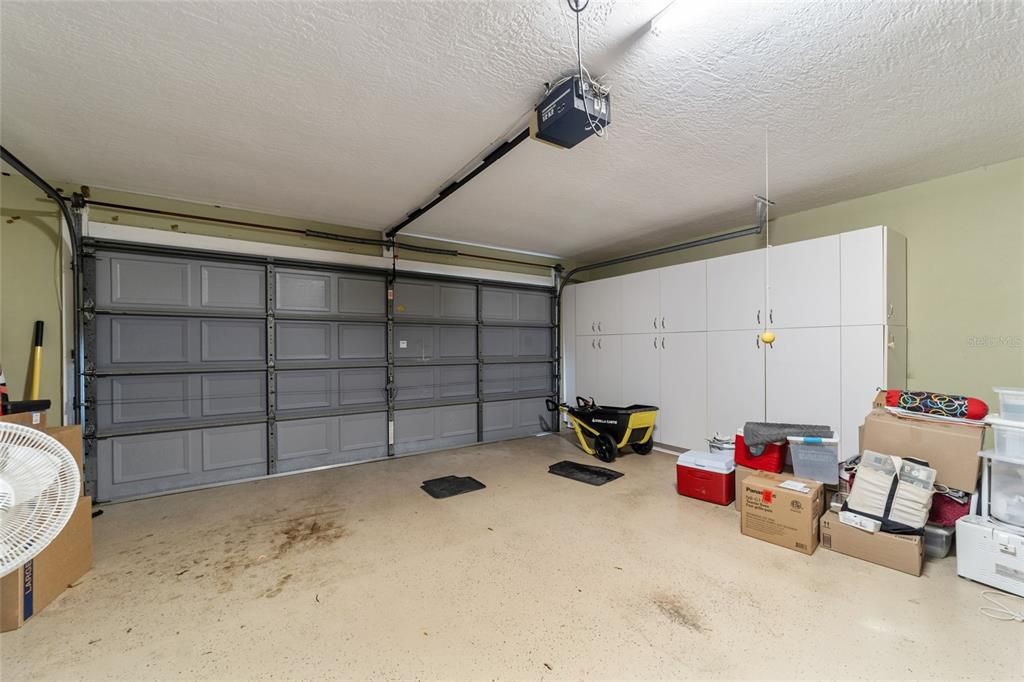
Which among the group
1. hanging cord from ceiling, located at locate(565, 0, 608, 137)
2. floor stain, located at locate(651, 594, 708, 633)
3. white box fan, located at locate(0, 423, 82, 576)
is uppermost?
hanging cord from ceiling, located at locate(565, 0, 608, 137)

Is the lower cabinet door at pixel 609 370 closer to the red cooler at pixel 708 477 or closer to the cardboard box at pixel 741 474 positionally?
the red cooler at pixel 708 477

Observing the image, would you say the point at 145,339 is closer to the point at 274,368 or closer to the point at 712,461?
the point at 274,368

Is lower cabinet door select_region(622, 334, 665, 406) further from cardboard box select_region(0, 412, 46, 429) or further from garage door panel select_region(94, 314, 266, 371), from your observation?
cardboard box select_region(0, 412, 46, 429)

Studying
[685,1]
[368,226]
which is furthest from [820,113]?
[368,226]

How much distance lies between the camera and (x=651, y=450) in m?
4.55

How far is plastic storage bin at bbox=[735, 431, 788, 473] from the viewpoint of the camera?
286 centimetres

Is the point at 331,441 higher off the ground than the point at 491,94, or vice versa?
the point at 491,94

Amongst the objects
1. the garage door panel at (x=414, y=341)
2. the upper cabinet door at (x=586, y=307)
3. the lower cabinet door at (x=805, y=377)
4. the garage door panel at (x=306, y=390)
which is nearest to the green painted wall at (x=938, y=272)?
the lower cabinet door at (x=805, y=377)

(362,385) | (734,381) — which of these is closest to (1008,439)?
(734,381)

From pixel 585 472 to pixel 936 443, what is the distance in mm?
2448

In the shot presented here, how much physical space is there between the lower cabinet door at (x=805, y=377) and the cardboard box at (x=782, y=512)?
992mm

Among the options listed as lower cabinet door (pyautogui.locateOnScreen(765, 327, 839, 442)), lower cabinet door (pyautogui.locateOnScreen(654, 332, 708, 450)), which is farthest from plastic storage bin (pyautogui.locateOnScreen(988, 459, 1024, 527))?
lower cabinet door (pyautogui.locateOnScreen(654, 332, 708, 450))

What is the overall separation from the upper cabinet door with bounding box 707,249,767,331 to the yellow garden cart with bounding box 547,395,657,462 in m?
1.20

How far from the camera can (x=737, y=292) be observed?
3875 mm
